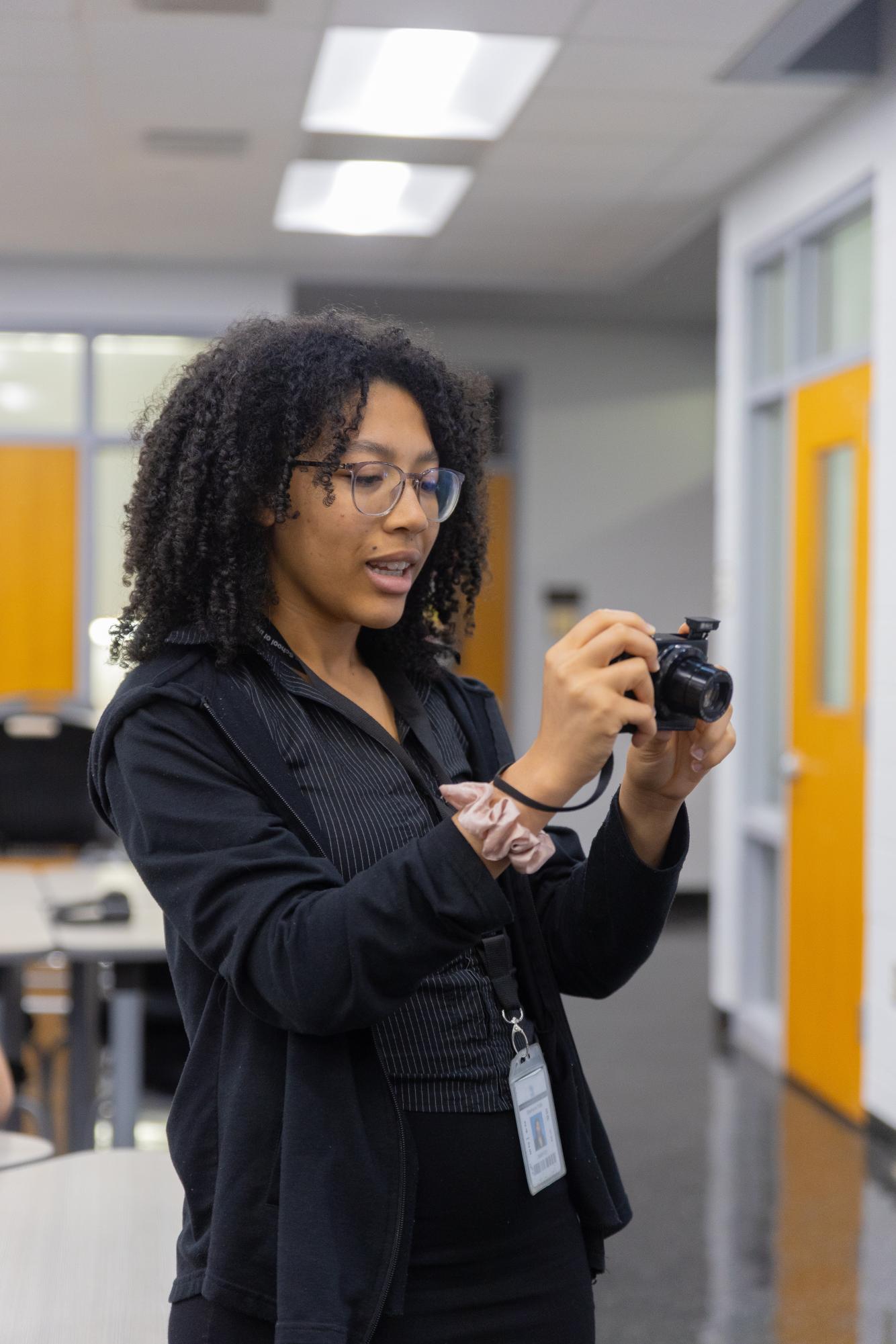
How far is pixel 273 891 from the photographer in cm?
97

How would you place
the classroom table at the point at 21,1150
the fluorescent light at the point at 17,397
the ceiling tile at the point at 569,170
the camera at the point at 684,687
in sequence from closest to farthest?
the camera at the point at 684,687 → the classroom table at the point at 21,1150 → the ceiling tile at the point at 569,170 → the fluorescent light at the point at 17,397

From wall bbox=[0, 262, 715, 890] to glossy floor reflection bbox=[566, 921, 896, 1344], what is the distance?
3.31 m

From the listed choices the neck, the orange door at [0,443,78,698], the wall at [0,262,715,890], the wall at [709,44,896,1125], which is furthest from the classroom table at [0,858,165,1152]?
the wall at [0,262,715,890]

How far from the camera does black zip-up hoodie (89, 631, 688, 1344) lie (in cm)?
94

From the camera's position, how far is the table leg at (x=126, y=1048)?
2877 mm

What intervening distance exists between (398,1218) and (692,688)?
43 cm

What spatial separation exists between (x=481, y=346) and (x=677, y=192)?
2.91 metres

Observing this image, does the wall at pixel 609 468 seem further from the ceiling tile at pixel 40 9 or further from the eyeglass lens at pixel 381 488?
the eyeglass lens at pixel 381 488

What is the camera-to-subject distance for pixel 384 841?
3.55ft

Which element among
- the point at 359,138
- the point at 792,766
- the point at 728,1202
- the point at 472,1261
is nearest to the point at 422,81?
the point at 359,138

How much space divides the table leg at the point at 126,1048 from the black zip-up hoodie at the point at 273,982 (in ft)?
6.21

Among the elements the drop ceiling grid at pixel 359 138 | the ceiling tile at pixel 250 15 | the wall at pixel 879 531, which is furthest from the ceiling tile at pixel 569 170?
the ceiling tile at pixel 250 15

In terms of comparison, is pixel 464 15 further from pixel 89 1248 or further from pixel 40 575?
pixel 40 575

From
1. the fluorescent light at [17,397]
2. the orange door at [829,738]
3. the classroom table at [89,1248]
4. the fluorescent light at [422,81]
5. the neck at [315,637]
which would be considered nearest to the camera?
the neck at [315,637]
